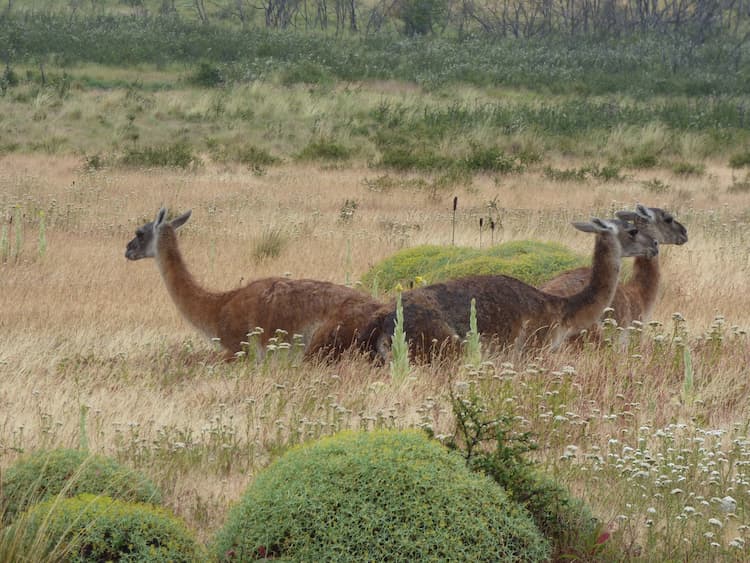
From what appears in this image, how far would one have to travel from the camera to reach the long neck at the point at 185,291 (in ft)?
27.0

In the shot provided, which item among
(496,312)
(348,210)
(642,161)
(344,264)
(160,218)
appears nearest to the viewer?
(496,312)

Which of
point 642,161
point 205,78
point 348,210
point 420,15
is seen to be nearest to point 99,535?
point 348,210

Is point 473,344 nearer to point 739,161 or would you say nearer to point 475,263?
point 475,263

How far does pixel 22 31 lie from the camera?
43344 mm

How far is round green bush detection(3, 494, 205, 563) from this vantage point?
3.73 metres

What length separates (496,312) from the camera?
24.6 ft

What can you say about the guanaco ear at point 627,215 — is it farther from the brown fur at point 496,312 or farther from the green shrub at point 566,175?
the green shrub at point 566,175

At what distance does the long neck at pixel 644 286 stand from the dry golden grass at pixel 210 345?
1.43 feet

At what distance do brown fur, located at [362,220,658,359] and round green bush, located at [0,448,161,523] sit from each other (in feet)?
9.75

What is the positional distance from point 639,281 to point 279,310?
3.09 m

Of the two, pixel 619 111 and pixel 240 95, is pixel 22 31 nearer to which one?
pixel 240 95

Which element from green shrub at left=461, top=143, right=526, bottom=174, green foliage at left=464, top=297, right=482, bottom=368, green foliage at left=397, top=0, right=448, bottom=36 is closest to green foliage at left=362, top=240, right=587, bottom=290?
green foliage at left=464, top=297, right=482, bottom=368

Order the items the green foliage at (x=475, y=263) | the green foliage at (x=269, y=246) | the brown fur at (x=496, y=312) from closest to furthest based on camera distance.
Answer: the brown fur at (x=496, y=312), the green foliage at (x=475, y=263), the green foliage at (x=269, y=246)

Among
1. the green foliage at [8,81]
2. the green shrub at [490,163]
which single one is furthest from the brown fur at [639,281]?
the green foliage at [8,81]
